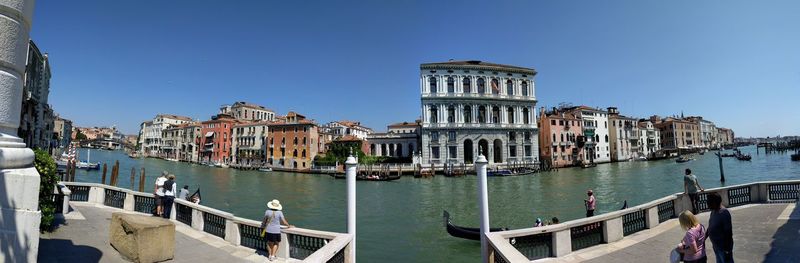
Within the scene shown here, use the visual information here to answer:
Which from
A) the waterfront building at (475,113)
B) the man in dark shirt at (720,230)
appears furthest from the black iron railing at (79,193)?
the waterfront building at (475,113)

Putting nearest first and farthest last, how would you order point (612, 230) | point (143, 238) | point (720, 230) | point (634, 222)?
point (720, 230)
point (143, 238)
point (612, 230)
point (634, 222)

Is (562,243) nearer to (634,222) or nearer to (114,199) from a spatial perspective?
(634,222)

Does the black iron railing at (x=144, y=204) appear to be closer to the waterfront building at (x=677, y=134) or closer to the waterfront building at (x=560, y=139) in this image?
the waterfront building at (x=560, y=139)

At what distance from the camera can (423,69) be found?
168 ft

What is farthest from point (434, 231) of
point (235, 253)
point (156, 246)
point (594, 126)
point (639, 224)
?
point (594, 126)

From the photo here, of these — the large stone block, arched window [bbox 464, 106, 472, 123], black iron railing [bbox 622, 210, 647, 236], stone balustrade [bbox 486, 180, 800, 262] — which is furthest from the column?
arched window [bbox 464, 106, 472, 123]

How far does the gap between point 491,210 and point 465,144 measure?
33.1 metres

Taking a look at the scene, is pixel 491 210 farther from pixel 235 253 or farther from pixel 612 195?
pixel 235 253

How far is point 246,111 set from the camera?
295 ft

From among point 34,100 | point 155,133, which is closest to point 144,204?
point 34,100

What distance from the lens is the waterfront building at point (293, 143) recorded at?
55.2 metres

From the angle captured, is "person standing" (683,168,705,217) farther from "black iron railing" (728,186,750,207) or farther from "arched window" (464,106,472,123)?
"arched window" (464,106,472,123)

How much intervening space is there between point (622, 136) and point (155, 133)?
108 meters

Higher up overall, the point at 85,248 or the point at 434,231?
the point at 85,248
